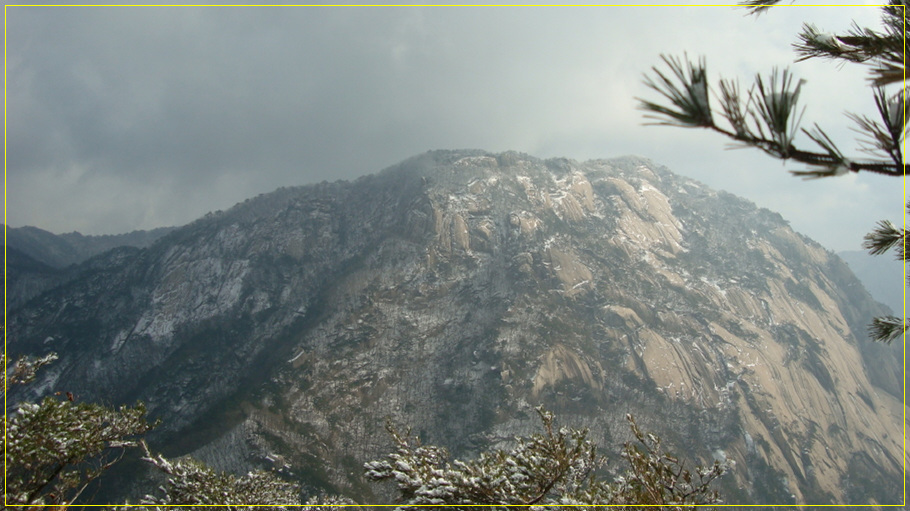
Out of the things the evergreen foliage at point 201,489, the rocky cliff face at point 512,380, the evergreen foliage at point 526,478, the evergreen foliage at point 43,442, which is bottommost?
the rocky cliff face at point 512,380

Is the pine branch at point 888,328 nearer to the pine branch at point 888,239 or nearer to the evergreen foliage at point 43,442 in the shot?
the pine branch at point 888,239

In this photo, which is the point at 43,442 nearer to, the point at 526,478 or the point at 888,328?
the point at 526,478

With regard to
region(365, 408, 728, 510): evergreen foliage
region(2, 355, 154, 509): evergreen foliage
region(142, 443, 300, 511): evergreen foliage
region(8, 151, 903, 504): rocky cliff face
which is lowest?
region(8, 151, 903, 504): rocky cliff face

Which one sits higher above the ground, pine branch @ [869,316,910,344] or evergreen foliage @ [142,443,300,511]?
pine branch @ [869,316,910,344]

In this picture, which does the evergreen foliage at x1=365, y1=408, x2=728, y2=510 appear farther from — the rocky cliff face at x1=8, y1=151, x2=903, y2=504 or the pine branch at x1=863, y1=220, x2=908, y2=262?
the rocky cliff face at x1=8, y1=151, x2=903, y2=504

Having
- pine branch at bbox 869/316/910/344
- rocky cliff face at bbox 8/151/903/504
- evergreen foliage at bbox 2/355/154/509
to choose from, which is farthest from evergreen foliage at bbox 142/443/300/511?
rocky cliff face at bbox 8/151/903/504

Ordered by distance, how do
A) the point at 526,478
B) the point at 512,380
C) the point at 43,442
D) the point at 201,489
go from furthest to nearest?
the point at 512,380
the point at 201,489
the point at 43,442
the point at 526,478

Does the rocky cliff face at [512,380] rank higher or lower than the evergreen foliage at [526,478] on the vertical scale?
lower

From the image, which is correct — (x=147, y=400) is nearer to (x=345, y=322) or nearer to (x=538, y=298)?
(x=345, y=322)

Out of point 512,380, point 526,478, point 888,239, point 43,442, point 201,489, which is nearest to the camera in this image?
point 888,239

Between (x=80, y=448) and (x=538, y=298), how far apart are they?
600 ft

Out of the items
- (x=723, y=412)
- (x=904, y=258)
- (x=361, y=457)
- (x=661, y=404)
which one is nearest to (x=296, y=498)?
(x=904, y=258)

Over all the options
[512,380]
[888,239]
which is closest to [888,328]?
[888,239]

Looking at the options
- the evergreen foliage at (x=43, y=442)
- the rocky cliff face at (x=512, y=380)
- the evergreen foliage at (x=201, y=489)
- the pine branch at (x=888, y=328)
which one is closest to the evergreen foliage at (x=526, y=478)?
the pine branch at (x=888, y=328)
